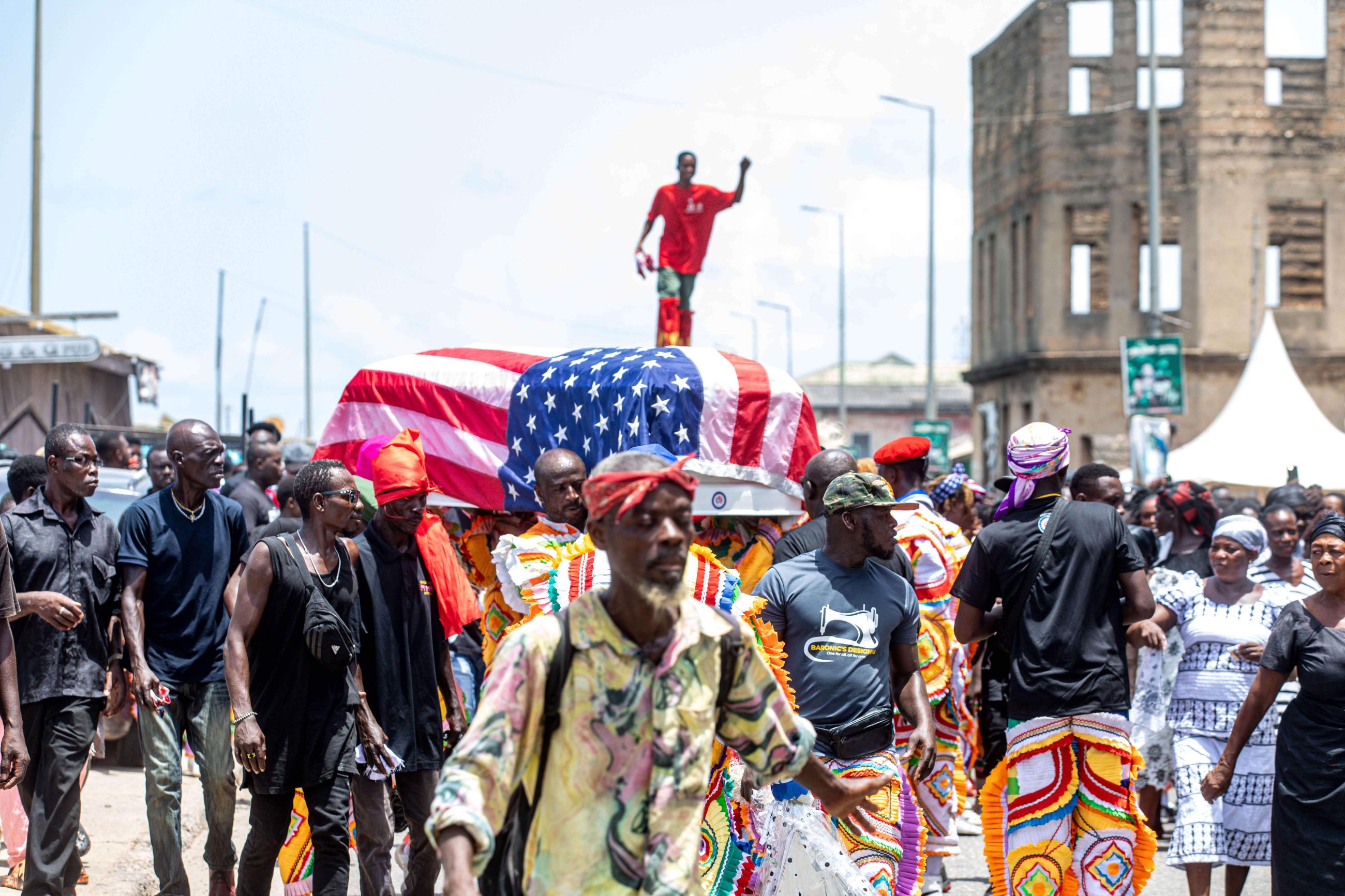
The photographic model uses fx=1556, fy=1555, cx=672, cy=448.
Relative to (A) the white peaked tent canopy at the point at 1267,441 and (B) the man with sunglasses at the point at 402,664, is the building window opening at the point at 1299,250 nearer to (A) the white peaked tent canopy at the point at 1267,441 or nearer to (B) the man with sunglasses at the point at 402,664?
(A) the white peaked tent canopy at the point at 1267,441

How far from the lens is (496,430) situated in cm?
886

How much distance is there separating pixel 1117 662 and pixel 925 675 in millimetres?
1334

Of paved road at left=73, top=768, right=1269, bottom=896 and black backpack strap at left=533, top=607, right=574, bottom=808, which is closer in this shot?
black backpack strap at left=533, top=607, right=574, bottom=808

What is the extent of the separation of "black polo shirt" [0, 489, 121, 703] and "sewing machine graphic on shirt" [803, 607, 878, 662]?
2946 mm

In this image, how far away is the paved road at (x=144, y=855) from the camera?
7387mm

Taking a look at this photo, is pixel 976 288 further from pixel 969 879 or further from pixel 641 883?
pixel 641 883

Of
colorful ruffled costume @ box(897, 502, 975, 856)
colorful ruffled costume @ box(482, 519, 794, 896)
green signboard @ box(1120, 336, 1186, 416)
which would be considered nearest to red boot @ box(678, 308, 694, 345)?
colorful ruffled costume @ box(897, 502, 975, 856)

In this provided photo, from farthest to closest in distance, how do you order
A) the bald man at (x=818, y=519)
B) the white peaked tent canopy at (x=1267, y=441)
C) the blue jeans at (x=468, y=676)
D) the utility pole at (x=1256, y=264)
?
the utility pole at (x=1256, y=264)
the white peaked tent canopy at (x=1267, y=441)
the blue jeans at (x=468, y=676)
the bald man at (x=818, y=519)

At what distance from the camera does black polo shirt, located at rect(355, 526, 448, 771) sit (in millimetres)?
5914

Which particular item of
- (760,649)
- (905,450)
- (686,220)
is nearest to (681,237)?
(686,220)

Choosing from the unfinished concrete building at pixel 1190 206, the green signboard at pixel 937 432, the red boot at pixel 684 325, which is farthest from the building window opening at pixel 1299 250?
the red boot at pixel 684 325

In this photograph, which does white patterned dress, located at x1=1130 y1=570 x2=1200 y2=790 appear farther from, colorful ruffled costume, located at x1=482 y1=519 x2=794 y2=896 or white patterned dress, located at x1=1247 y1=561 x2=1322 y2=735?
colorful ruffled costume, located at x1=482 y1=519 x2=794 y2=896

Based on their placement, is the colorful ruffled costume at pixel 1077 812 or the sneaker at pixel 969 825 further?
the sneaker at pixel 969 825

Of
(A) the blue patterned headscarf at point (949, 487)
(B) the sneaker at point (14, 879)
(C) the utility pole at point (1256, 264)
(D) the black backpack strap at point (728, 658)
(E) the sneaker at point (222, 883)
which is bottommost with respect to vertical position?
(B) the sneaker at point (14, 879)
